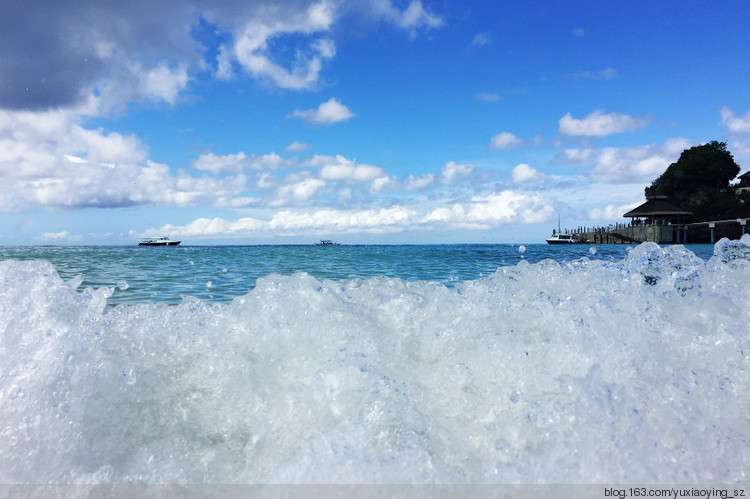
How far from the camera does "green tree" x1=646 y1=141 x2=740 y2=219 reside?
63.9 m

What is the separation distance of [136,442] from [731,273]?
5303 millimetres

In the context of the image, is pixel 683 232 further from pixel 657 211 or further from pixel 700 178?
pixel 700 178

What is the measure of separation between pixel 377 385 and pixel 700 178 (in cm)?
7639

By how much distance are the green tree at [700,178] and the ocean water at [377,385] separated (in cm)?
6892

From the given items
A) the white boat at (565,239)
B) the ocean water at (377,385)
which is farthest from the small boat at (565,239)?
the ocean water at (377,385)

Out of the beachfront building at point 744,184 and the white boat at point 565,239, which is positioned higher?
the beachfront building at point 744,184

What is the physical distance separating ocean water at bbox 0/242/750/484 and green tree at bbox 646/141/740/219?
68.9 meters

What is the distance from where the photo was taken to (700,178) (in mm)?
65750

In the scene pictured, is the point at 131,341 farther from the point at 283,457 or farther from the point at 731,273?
the point at 731,273

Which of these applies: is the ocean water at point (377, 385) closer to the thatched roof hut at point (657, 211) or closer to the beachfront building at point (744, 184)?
the thatched roof hut at point (657, 211)

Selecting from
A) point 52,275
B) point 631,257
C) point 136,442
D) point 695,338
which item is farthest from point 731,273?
point 52,275

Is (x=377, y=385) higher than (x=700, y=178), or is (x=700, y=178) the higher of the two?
(x=700, y=178)

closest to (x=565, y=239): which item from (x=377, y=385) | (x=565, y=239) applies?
(x=565, y=239)

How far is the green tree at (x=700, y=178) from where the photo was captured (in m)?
63.9
